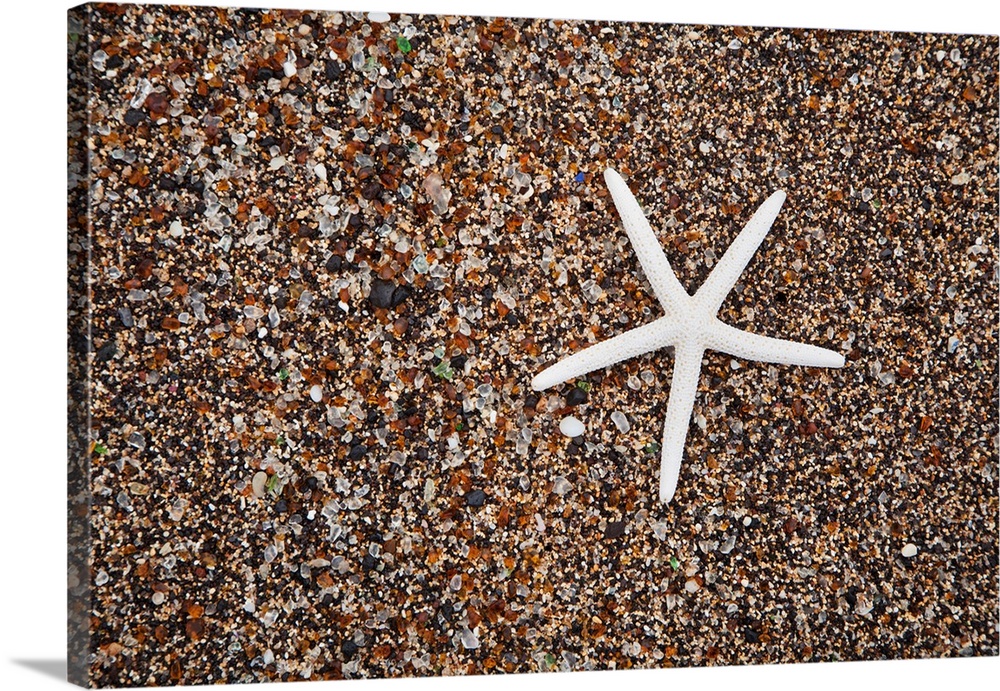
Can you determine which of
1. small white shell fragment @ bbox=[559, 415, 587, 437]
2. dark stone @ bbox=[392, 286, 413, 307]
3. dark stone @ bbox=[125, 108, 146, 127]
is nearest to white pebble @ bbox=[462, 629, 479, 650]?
small white shell fragment @ bbox=[559, 415, 587, 437]

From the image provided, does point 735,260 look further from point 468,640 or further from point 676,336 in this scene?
point 468,640

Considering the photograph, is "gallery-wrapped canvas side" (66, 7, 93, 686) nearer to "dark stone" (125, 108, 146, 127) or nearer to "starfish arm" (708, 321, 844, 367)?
"dark stone" (125, 108, 146, 127)

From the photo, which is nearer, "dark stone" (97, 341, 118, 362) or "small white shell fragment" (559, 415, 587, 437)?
"dark stone" (97, 341, 118, 362)

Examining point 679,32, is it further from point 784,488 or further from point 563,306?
point 784,488

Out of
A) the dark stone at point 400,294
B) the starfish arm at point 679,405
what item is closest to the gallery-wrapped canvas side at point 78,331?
the dark stone at point 400,294

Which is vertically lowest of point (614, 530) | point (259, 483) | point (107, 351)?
point (614, 530)

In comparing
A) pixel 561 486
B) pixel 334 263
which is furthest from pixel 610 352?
pixel 334 263
